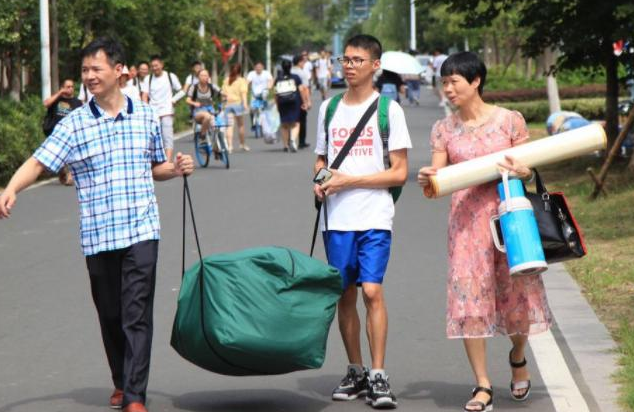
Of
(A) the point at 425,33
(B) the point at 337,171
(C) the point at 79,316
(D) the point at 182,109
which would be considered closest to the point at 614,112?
(C) the point at 79,316

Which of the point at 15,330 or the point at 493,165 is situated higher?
the point at 493,165

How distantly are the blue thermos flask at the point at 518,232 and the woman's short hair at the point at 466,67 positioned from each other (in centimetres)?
54

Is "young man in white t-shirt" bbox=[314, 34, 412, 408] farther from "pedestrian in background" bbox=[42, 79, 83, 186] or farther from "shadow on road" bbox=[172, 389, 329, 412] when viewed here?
"pedestrian in background" bbox=[42, 79, 83, 186]

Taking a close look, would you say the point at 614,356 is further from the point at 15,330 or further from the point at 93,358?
the point at 15,330

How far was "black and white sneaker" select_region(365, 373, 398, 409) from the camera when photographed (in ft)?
22.2

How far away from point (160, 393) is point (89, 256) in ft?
3.18

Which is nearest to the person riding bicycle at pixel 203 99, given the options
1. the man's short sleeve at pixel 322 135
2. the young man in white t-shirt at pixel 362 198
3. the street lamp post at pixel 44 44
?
the street lamp post at pixel 44 44

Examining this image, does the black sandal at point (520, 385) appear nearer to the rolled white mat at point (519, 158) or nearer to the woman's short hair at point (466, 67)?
the rolled white mat at point (519, 158)

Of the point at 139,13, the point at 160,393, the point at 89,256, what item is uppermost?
the point at 139,13

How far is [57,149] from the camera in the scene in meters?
6.55

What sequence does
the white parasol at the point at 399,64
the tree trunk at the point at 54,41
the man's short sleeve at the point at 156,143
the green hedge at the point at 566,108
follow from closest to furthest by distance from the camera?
the man's short sleeve at the point at 156,143 < the white parasol at the point at 399,64 < the tree trunk at the point at 54,41 < the green hedge at the point at 566,108

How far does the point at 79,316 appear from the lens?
9547 mm

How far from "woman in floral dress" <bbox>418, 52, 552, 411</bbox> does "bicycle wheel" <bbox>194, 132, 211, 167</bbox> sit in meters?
16.4

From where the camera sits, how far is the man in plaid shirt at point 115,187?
654 cm
